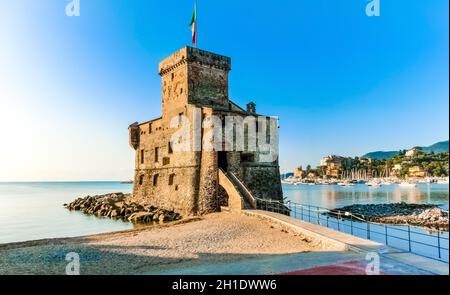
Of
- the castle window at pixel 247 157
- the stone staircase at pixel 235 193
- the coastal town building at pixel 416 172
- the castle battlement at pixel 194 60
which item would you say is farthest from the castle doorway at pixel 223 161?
the coastal town building at pixel 416 172

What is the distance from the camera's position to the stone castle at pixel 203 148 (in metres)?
22.4

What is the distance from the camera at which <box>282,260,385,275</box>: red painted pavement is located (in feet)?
21.9

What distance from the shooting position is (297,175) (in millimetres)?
178625

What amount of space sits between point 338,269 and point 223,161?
16923 millimetres

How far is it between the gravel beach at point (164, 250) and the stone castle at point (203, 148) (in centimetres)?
530

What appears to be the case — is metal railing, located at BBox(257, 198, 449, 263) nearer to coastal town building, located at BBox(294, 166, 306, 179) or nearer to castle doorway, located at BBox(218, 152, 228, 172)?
castle doorway, located at BBox(218, 152, 228, 172)

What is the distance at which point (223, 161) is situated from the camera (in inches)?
→ 930

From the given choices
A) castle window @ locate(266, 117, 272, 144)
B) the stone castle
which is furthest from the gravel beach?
castle window @ locate(266, 117, 272, 144)

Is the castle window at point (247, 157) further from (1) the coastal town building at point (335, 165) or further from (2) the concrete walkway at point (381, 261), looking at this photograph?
(1) the coastal town building at point (335, 165)

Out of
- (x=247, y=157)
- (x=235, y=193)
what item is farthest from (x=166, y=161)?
(x=235, y=193)

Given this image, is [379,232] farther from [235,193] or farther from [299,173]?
[299,173]
